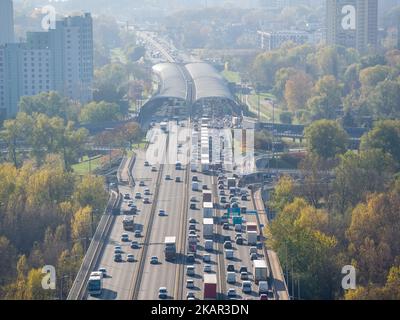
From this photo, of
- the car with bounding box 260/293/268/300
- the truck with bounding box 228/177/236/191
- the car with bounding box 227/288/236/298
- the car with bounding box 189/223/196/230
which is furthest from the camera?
the truck with bounding box 228/177/236/191

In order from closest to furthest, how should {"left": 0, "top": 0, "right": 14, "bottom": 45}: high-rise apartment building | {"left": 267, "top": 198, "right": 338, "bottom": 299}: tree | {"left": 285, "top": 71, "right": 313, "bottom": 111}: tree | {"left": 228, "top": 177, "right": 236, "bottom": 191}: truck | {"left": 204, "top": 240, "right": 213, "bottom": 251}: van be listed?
1. {"left": 267, "top": 198, "right": 338, "bottom": 299}: tree
2. {"left": 204, "top": 240, "right": 213, "bottom": 251}: van
3. {"left": 228, "top": 177, "right": 236, "bottom": 191}: truck
4. {"left": 285, "top": 71, "right": 313, "bottom": 111}: tree
5. {"left": 0, "top": 0, "right": 14, "bottom": 45}: high-rise apartment building

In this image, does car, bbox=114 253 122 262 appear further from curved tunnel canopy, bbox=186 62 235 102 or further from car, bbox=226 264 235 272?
curved tunnel canopy, bbox=186 62 235 102

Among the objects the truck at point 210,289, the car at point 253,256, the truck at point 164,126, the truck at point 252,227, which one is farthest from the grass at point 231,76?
the truck at point 210,289

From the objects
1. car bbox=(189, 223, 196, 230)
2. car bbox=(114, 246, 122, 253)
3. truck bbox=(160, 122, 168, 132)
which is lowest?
car bbox=(114, 246, 122, 253)

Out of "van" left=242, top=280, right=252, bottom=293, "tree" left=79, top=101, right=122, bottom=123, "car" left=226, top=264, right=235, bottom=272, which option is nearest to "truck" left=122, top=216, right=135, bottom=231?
"car" left=226, top=264, right=235, bottom=272

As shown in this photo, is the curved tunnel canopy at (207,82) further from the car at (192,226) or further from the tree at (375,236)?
the car at (192,226)
